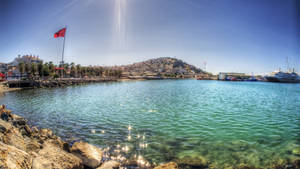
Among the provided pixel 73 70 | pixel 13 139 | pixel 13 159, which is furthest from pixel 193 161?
pixel 73 70

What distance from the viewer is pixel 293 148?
1027 cm

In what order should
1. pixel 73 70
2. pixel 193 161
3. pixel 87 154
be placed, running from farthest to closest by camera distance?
pixel 73 70 → pixel 193 161 → pixel 87 154

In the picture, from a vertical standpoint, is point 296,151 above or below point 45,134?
below

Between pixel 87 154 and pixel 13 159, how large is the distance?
455 cm

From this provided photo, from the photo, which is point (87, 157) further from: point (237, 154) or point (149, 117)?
point (149, 117)

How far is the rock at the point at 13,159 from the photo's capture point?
400cm

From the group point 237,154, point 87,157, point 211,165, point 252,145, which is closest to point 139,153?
point 87,157

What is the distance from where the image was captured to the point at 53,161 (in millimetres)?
6523

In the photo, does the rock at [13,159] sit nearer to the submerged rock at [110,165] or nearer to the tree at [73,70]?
the submerged rock at [110,165]

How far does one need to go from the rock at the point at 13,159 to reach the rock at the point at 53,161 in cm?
72

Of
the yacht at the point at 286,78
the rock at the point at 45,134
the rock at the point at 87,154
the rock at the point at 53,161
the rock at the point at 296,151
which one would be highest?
the yacht at the point at 286,78

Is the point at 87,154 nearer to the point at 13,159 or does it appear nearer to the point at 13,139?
the point at 13,139

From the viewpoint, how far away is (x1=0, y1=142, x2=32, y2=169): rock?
4.00 metres

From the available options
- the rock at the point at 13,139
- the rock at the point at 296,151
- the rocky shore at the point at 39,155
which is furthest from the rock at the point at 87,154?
the rock at the point at 296,151
